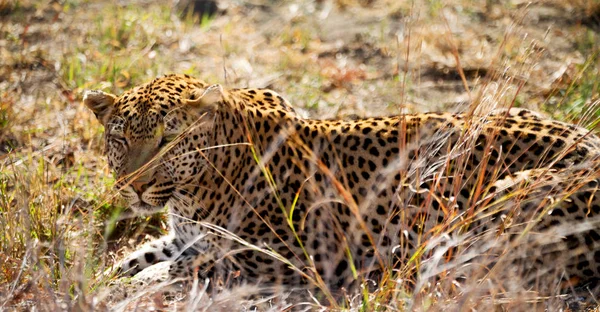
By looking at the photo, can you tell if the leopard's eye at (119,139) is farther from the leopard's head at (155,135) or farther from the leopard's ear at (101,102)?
the leopard's ear at (101,102)

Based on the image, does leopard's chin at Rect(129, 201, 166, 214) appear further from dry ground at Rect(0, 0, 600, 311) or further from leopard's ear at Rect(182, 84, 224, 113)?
leopard's ear at Rect(182, 84, 224, 113)

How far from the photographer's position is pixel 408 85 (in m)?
9.66

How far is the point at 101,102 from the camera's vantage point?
246 inches

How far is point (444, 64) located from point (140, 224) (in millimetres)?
4459

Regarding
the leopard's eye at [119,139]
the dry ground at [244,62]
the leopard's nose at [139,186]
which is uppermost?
the leopard's eye at [119,139]

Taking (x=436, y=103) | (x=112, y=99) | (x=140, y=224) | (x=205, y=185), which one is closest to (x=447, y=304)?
(x=205, y=185)

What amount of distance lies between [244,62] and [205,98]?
433 cm

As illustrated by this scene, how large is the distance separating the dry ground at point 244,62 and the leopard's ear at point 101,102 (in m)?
0.58

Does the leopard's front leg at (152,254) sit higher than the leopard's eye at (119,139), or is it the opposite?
the leopard's eye at (119,139)

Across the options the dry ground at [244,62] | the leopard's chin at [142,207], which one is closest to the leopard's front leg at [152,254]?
the dry ground at [244,62]

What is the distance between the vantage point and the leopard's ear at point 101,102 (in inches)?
244

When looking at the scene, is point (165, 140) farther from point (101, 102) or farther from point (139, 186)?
point (101, 102)

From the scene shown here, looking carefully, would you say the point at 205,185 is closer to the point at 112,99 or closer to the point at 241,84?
the point at 112,99

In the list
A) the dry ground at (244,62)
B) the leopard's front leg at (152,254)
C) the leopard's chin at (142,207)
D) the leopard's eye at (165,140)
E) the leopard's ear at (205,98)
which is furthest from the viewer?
the dry ground at (244,62)
